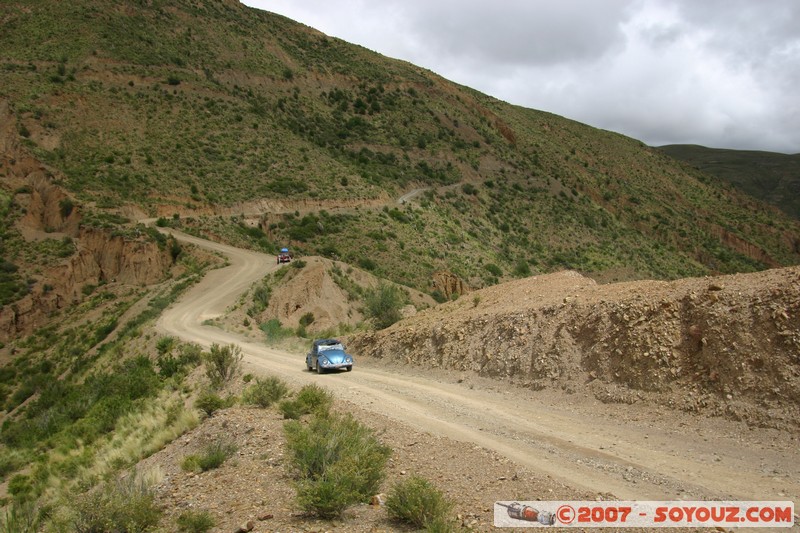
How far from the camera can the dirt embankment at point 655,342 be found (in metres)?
10.3

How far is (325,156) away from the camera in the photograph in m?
67.6

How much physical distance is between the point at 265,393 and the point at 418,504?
7852mm

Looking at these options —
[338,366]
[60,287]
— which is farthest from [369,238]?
[338,366]

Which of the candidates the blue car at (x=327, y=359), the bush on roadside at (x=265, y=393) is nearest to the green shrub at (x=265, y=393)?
the bush on roadside at (x=265, y=393)

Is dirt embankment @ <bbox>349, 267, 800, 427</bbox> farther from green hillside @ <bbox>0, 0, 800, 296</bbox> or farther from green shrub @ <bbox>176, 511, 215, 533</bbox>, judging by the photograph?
green hillside @ <bbox>0, 0, 800, 296</bbox>

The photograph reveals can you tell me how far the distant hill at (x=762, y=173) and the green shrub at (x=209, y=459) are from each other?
146 meters

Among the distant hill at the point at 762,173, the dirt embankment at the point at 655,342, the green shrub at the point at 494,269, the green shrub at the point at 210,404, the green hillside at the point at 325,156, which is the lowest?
the green shrub at the point at 210,404

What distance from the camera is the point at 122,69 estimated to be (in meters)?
65.7

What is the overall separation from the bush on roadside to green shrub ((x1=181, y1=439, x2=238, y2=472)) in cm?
318

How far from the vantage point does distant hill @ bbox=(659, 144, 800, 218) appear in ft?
486

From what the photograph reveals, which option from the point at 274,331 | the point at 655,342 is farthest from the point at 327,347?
the point at 655,342

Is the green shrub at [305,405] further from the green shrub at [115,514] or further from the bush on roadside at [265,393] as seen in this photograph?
the green shrub at [115,514]

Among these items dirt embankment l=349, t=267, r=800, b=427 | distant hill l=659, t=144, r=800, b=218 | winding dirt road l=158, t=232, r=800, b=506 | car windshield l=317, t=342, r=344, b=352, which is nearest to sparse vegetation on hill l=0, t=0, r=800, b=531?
dirt embankment l=349, t=267, r=800, b=427

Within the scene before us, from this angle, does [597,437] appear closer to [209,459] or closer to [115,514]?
[209,459]
